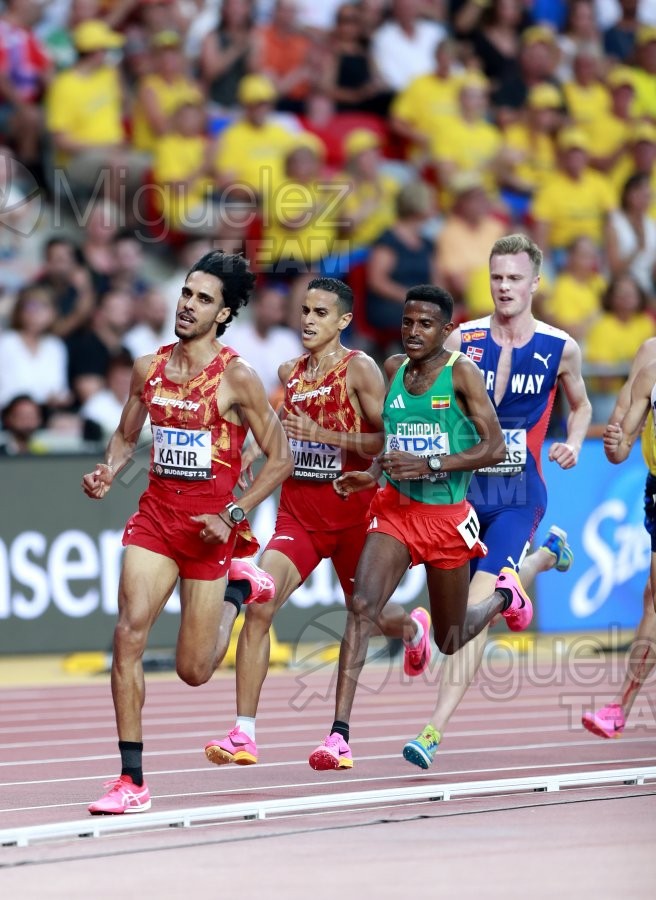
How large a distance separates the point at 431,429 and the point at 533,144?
38.6 feet

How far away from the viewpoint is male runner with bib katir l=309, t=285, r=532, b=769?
8.55 meters

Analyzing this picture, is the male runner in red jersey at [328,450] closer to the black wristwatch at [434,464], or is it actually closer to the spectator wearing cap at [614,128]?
the black wristwatch at [434,464]

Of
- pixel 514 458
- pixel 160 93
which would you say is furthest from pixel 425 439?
pixel 160 93

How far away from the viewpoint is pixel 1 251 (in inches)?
637

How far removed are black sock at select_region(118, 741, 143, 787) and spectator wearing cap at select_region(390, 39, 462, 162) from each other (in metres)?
12.2

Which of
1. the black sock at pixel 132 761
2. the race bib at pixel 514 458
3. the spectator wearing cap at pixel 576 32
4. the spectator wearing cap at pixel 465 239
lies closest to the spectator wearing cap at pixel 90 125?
the spectator wearing cap at pixel 465 239

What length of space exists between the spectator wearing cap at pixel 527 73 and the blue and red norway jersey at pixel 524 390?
11.1 metres

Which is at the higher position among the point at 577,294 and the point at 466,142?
the point at 466,142

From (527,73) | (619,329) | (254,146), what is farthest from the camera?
(527,73)

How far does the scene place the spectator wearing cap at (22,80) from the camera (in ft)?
53.8

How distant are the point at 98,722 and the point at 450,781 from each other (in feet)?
11.7

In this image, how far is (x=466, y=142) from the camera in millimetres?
18906

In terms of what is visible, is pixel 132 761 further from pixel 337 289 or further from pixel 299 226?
pixel 299 226

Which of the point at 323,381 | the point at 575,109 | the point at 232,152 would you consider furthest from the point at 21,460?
the point at 575,109
